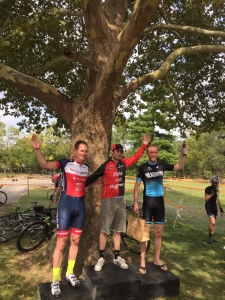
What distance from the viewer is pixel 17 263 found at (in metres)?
6.39

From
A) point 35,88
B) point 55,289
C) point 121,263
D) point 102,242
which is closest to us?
point 55,289

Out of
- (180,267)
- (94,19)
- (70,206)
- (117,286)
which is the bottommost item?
(180,267)

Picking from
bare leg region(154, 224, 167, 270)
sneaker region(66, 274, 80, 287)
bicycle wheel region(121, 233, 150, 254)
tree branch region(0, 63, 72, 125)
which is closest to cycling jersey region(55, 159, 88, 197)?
sneaker region(66, 274, 80, 287)

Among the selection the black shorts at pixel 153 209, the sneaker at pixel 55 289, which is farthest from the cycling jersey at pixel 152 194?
the sneaker at pixel 55 289

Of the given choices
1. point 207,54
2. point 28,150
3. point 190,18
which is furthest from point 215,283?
point 28,150

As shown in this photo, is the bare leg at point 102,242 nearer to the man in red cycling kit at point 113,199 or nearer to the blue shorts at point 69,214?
the man in red cycling kit at point 113,199

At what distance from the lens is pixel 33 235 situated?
772 centimetres

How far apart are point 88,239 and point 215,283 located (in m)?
2.95

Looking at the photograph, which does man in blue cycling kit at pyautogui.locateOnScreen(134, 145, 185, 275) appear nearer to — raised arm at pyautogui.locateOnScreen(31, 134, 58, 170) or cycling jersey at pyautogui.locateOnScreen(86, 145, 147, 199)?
cycling jersey at pyautogui.locateOnScreen(86, 145, 147, 199)

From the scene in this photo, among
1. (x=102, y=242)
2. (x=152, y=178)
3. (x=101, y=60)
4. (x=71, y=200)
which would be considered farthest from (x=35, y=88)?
(x=102, y=242)

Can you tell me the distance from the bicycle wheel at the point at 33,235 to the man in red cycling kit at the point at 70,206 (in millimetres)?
3323

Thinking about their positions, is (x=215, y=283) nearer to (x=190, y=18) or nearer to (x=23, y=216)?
(x=23, y=216)

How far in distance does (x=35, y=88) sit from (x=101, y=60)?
173 centimetres

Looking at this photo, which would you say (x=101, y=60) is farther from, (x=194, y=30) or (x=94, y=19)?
(x=194, y=30)
